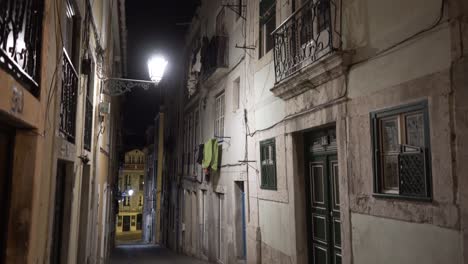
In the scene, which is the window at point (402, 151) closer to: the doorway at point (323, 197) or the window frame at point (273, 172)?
the doorway at point (323, 197)

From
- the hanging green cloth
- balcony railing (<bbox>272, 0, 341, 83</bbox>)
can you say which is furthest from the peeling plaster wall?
the hanging green cloth

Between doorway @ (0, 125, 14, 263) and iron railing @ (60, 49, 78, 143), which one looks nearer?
doorway @ (0, 125, 14, 263)

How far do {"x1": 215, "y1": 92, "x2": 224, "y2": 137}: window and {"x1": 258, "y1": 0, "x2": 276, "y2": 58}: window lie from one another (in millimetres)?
3752

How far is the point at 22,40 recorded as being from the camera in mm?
2881

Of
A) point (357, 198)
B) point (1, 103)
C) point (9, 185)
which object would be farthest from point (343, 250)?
point (1, 103)

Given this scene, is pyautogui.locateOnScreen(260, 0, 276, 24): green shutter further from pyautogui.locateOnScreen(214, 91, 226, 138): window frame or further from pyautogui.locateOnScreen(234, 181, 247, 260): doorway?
pyautogui.locateOnScreen(234, 181, 247, 260): doorway

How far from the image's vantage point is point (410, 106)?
4.32m

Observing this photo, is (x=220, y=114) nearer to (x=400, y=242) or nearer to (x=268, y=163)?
(x=268, y=163)

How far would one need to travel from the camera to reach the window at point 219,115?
12.5 metres

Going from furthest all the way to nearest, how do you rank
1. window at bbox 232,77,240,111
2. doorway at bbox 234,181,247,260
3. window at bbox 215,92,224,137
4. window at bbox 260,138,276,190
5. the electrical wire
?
window at bbox 215,92,224,137
window at bbox 232,77,240,111
doorway at bbox 234,181,247,260
window at bbox 260,138,276,190
the electrical wire

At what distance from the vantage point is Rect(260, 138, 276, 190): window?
27.3ft

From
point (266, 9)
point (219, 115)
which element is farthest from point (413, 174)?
point (219, 115)

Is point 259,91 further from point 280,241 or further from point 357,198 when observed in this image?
point 357,198

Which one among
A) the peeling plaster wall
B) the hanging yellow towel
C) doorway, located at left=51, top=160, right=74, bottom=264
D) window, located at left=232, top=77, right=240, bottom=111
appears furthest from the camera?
the hanging yellow towel
